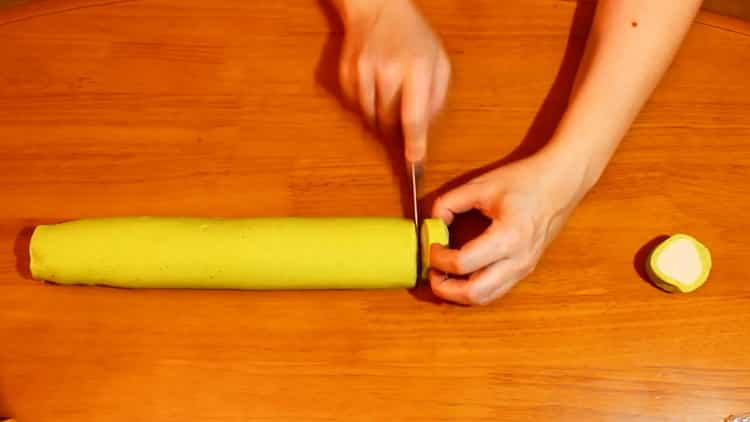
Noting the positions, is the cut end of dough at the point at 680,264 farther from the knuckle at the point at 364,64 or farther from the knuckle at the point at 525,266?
the knuckle at the point at 364,64

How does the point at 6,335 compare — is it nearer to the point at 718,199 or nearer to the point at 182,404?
the point at 182,404

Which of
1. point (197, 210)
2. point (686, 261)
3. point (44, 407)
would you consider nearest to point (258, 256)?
point (197, 210)

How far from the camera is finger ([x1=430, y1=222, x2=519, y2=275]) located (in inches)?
29.0

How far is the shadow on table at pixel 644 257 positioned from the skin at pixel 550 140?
8cm

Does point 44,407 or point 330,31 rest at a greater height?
point 330,31

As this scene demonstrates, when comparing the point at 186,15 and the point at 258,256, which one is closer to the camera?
the point at 258,256

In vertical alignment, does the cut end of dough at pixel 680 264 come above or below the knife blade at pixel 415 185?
below

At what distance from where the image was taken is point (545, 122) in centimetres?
85

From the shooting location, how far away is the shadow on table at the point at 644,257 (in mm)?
791

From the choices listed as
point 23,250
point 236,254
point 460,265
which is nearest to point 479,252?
point 460,265

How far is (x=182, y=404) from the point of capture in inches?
29.5

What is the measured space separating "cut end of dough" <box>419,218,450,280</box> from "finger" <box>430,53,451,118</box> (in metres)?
0.13

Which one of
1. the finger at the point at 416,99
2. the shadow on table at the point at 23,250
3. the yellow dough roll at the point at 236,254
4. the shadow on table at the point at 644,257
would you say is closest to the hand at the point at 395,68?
the finger at the point at 416,99

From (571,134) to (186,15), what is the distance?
18.4 inches
